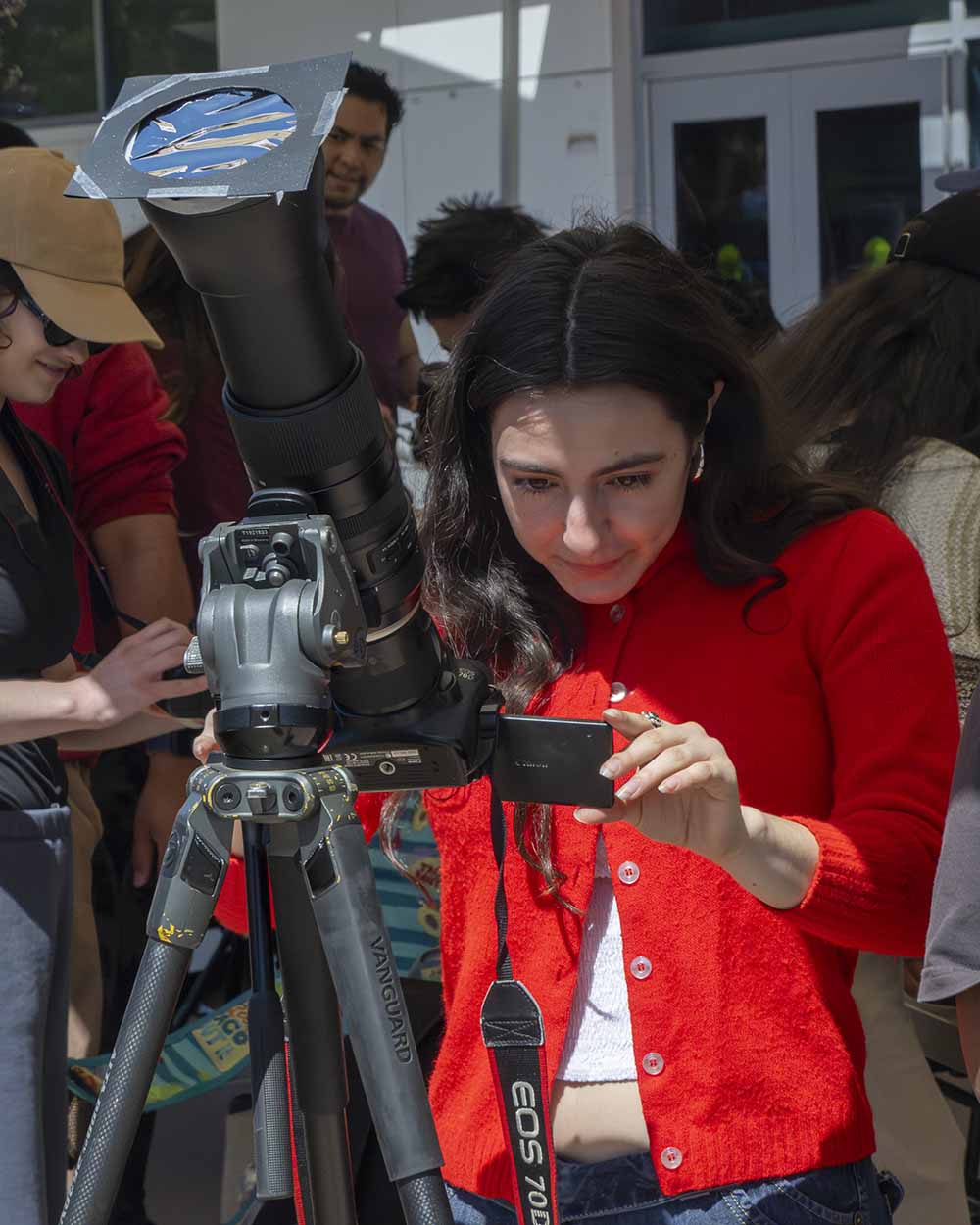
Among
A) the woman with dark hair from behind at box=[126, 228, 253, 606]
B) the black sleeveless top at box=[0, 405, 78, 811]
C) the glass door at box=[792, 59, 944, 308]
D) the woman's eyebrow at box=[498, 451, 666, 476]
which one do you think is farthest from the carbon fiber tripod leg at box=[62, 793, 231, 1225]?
the glass door at box=[792, 59, 944, 308]

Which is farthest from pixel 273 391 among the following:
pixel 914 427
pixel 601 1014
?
pixel 914 427

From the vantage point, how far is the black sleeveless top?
1.90 metres

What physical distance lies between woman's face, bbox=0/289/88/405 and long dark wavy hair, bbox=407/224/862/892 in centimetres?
69

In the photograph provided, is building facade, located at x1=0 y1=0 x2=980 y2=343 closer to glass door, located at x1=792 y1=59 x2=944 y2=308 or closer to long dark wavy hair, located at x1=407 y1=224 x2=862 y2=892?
glass door, located at x1=792 y1=59 x2=944 y2=308

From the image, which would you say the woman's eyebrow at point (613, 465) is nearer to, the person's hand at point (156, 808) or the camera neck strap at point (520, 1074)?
the camera neck strap at point (520, 1074)

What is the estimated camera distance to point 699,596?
1394 millimetres

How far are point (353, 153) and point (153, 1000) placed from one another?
115 inches

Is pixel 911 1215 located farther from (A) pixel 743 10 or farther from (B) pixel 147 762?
(A) pixel 743 10

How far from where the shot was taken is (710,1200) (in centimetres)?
125

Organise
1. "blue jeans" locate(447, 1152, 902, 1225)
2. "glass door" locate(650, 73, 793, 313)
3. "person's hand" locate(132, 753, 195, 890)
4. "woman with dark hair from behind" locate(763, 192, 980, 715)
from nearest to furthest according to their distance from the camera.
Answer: "blue jeans" locate(447, 1152, 902, 1225), "woman with dark hair from behind" locate(763, 192, 980, 715), "person's hand" locate(132, 753, 195, 890), "glass door" locate(650, 73, 793, 313)

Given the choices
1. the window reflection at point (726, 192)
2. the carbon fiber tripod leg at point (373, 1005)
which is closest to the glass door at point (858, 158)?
the window reflection at point (726, 192)

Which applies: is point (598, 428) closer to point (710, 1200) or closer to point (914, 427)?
point (710, 1200)

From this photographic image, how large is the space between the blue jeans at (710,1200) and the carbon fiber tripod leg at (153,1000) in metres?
0.49

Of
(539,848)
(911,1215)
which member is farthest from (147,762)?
(539,848)
